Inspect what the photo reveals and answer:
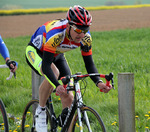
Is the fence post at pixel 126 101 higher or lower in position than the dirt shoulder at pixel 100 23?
higher

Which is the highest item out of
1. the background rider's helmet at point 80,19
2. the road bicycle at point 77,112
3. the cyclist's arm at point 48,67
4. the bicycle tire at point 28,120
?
the background rider's helmet at point 80,19

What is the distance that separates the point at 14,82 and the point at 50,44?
15.6 ft

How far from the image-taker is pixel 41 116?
4.02 m

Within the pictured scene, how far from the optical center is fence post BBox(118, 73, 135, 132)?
3.31 meters

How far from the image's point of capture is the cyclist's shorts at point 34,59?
3.91 metres

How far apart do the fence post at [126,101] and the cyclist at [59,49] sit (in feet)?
0.48

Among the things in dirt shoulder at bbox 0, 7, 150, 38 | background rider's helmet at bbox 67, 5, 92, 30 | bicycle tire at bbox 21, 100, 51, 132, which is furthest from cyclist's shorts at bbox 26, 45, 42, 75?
dirt shoulder at bbox 0, 7, 150, 38

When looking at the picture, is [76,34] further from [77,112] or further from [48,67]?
[77,112]

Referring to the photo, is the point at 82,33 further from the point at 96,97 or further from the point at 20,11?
the point at 20,11

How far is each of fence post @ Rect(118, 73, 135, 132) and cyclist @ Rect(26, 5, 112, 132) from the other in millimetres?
145

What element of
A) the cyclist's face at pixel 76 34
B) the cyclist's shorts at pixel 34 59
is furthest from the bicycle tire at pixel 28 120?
the cyclist's face at pixel 76 34

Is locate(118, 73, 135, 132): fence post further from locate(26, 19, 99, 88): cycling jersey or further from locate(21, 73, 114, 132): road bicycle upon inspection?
locate(26, 19, 99, 88): cycling jersey

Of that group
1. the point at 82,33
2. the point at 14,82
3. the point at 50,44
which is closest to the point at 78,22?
the point at 82,33

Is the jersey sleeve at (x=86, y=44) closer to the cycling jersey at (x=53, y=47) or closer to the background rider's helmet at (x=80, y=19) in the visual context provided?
the cycling jersey at (x=53, y=47)
